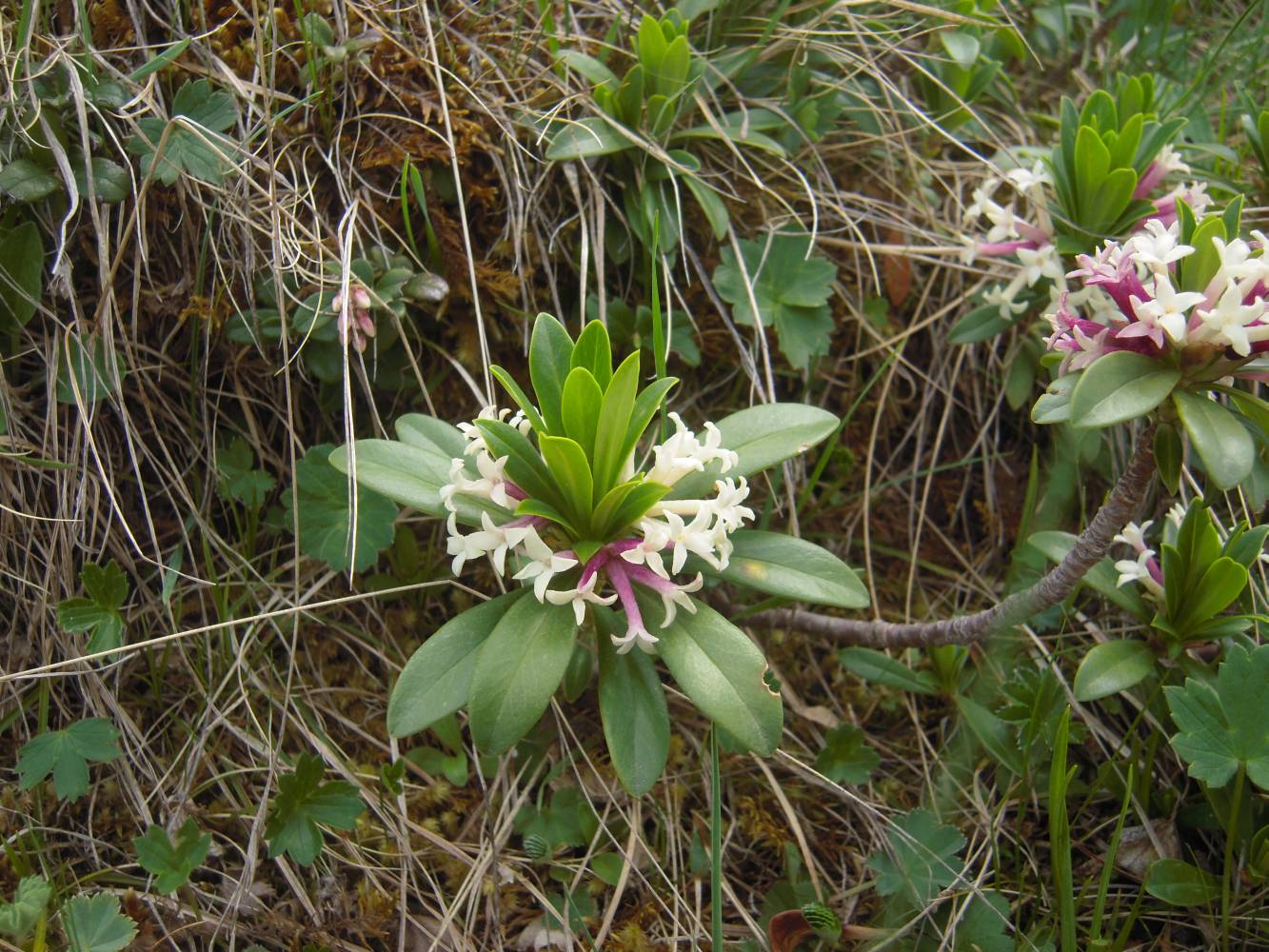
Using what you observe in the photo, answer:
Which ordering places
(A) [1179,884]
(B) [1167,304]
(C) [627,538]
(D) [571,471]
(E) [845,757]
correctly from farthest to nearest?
(E) [845,757], (A) [1179,884], (C) [627,538], (D) [571,471], (B) [1167,304]

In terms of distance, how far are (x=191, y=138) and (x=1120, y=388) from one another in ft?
6.01

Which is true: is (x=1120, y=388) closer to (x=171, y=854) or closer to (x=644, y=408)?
(x=644, y=408)

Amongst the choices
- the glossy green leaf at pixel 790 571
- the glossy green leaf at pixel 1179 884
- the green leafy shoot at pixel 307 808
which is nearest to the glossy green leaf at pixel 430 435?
the glossy green leaf at pixel 790 571

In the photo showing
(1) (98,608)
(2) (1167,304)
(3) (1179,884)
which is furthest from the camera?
(1) (98,608)

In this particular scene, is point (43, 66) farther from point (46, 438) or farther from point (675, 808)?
point (675, 808)

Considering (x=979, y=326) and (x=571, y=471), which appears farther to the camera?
(x=979, y=326)

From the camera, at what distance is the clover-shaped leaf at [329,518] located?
6.62 ft

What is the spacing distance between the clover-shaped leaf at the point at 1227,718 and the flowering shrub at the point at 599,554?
0.68 meters

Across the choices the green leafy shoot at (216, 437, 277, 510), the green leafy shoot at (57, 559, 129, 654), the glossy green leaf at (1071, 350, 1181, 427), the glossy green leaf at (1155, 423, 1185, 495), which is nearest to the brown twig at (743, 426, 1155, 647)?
the glossy green leaf at (1155, 423, 1185, 495)

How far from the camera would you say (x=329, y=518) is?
2037 millimetres

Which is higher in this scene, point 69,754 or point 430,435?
point 430,435

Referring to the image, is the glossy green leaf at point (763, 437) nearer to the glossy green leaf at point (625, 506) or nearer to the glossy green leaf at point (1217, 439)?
the glossy green leaf at point (625, 506)

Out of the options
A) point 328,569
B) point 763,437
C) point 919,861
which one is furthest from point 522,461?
point 919,861

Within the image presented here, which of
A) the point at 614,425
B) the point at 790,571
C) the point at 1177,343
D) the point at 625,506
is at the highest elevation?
the point at 1177,343
